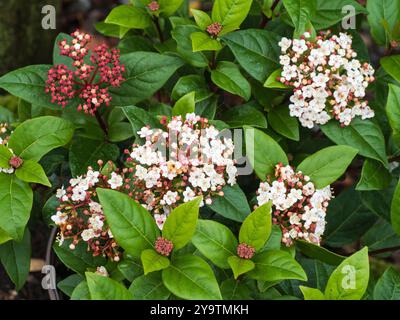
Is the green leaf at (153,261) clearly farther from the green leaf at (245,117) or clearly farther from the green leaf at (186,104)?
the green leaf at (245,117)

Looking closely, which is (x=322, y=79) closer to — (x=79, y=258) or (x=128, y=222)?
(x=128, y=222)

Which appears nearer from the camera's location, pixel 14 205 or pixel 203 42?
pixel 14 205

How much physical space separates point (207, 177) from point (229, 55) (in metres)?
0.68

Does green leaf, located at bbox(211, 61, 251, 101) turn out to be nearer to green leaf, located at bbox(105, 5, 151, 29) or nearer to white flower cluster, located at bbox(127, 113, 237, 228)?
white flower cluster, located at bbox(127, 113, 237, 228)

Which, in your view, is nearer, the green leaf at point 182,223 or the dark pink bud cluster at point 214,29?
the green leaf at point 182,223

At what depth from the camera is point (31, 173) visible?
2.02 m

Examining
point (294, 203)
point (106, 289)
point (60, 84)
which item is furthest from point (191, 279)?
point (60, 84)

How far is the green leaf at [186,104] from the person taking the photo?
2.12 meters

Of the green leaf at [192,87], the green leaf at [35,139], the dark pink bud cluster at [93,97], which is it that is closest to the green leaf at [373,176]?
the green leaf at [192,87]

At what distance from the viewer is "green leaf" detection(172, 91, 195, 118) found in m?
2.12

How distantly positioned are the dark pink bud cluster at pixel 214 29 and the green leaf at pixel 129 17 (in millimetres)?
326

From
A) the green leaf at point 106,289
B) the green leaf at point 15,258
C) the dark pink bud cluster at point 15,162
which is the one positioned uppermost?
the dark pink bud cluster at point 15,162

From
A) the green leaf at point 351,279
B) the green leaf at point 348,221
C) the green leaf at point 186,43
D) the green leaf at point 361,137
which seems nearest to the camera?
the green leaf at point 351,279

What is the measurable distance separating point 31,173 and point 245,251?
0.82 meters
